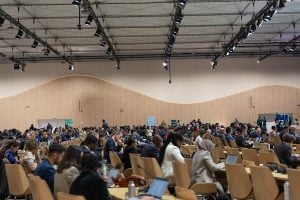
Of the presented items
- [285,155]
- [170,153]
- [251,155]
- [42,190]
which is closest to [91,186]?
[42,190]

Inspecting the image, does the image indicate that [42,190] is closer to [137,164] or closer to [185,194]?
[185,194]

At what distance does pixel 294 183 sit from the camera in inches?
205

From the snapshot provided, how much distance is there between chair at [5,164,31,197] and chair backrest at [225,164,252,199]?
3.59 metres

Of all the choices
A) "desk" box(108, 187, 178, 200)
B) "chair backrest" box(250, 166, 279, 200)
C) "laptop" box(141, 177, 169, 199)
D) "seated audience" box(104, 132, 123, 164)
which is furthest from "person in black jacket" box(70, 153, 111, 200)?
"seated audience" box(104, 132, 123, 164)

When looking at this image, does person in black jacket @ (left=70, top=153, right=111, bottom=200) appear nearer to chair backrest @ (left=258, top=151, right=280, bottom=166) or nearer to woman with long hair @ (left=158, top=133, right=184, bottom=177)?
woman with long hair @ (left=158, top=133, right=184, bottom=177)

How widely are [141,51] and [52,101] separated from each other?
641 cm

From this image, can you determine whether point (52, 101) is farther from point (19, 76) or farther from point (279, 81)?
point (279, 81)

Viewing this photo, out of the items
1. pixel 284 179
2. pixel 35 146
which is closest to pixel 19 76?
pixel 35 146

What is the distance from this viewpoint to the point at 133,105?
28094 mm

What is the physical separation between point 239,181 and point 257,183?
1.81 feet

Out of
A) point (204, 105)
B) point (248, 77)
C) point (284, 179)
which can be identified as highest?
point (248, 77)

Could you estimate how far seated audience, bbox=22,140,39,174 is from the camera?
8390mm

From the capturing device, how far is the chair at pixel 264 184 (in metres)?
5.90

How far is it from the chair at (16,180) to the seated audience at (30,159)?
35 centimetres
